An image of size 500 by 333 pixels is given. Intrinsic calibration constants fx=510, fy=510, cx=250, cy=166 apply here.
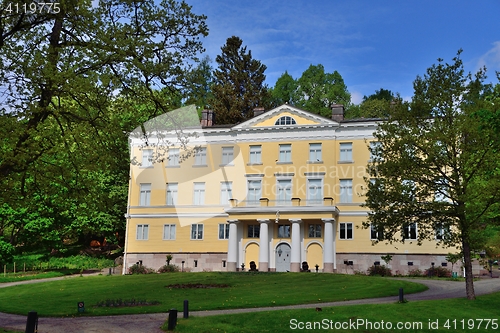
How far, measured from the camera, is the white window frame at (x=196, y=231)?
47969 millimetres

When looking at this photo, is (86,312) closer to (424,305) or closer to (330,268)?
(424,305)

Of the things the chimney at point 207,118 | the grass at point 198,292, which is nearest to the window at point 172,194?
the chimney at point 207,118

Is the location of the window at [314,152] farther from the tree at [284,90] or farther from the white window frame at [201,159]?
the tree at [284,90]

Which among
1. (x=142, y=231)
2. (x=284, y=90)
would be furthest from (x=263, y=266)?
(x=284, y=90)

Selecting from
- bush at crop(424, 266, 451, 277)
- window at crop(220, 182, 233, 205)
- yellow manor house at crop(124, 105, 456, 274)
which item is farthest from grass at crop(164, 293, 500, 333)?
window at crop(220, 182, 233, 205)

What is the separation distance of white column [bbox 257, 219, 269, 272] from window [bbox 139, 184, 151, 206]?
1253cm

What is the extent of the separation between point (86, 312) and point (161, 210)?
29302mm

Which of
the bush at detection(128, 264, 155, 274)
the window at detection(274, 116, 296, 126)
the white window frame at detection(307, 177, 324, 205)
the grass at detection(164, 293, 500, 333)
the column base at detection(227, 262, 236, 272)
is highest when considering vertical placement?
the window at detection(274, 116, 296, 126)

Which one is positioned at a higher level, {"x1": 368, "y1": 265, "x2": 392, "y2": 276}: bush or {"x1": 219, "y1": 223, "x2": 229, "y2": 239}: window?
{"x1": 219, "y1": 223, "x2": 229, "y2": 239}: window

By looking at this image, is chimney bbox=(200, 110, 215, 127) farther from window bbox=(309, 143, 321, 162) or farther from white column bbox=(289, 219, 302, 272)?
white column bbox=(289, 219, 302, 272)

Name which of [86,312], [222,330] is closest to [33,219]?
[86,312]

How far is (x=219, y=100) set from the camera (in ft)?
228

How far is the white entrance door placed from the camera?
44906 mm

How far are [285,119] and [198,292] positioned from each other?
2405 centimetres
